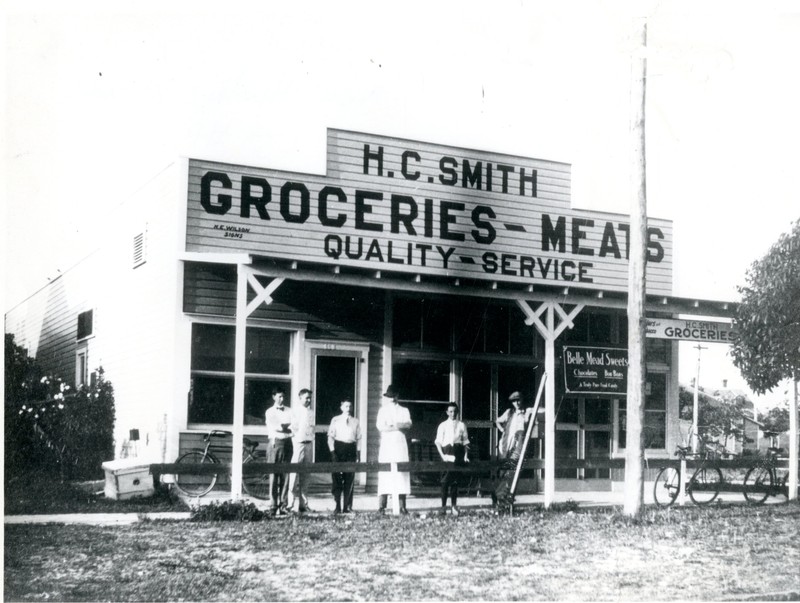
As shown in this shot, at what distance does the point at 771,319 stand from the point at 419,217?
5136 mm

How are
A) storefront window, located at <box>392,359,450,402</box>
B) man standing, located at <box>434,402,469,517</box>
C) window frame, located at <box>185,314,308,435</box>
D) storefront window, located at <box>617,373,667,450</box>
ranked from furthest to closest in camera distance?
storefront window, located at <box>617,373,667,450</box> < storefront window, located at <box>392,359,450,402</box> < window frame, located at <box>185,314,308,435</box> < man standing, located at <box>434,402,469,517</box>

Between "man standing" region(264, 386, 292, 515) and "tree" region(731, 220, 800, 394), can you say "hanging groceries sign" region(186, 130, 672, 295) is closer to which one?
"man standing" region(264, 386, 292, 515)

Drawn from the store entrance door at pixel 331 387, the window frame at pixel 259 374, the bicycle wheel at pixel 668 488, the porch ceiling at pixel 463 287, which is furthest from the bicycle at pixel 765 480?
the window frame at pixel 259 374

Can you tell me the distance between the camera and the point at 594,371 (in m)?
14.1

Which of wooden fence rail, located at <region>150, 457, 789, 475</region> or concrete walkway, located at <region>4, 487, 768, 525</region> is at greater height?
wooden fence rail, located at <region>150, 457, 789, 475</region>

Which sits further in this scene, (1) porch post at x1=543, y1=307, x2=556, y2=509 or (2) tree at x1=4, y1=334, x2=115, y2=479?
(1) porch post at x1=543, y1=307, x2=556, y2=509

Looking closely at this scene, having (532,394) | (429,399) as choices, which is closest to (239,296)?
(429,399)

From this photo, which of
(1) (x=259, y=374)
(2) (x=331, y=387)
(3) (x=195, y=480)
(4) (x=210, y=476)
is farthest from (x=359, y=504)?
(1) (x=259, y=374)

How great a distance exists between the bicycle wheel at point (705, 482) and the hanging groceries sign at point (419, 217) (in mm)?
3385

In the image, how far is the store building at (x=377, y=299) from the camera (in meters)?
13.1

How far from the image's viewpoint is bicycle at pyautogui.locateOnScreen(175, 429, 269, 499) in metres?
13.0

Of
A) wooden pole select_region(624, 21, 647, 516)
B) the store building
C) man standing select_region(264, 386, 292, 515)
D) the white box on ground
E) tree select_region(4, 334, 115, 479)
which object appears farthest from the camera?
the store building

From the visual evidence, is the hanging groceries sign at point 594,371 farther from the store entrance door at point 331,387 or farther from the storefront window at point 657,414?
the store entrance door at point 331,387

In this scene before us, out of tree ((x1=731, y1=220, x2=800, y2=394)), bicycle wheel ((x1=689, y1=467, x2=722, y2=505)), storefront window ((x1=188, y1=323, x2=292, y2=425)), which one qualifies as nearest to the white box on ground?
storefront window ((x1=188, y1=323, x2=292, y2=425))
